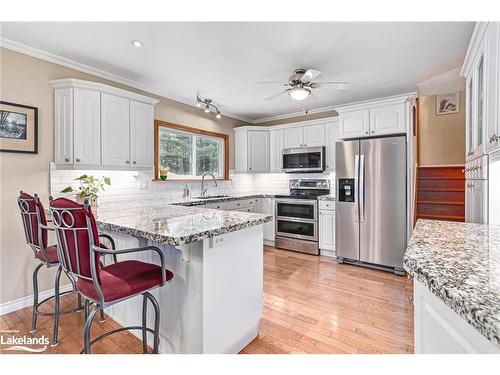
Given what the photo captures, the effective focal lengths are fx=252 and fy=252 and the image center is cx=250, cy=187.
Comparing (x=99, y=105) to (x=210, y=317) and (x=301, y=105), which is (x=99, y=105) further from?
(x=301, y=105)

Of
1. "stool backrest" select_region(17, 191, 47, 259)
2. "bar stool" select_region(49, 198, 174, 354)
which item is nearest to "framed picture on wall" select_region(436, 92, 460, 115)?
"bar stool" select_region(49, 198, 174, 354)

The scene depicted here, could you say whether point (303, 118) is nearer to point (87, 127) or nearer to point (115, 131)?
point (115, 131)

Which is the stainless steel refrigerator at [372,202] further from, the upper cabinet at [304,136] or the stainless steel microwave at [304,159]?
the upper cabinet at [304,136]

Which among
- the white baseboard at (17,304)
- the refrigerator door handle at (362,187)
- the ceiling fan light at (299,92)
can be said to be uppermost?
the ceiling fan light at (299,92)

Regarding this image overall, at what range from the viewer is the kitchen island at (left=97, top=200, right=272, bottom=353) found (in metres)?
1.49

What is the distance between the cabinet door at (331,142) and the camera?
170 inches

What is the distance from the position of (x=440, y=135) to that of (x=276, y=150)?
9.67ft

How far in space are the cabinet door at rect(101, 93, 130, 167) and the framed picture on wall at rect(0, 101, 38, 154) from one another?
1.96 feet

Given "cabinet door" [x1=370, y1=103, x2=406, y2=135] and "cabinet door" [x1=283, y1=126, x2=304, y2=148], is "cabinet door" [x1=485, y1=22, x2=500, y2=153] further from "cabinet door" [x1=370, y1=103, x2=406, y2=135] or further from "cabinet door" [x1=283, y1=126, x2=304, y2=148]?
"cabinet door" [x1=283, y1=126, x2=304, y2=148]

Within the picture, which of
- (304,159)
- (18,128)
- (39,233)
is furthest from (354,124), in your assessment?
(18,128)

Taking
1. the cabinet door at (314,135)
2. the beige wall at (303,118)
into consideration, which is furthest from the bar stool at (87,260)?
the beige wall at (303,118)

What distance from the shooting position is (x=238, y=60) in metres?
2.72

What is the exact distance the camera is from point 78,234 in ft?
4.16

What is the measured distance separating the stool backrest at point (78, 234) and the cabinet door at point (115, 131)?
1.73m
